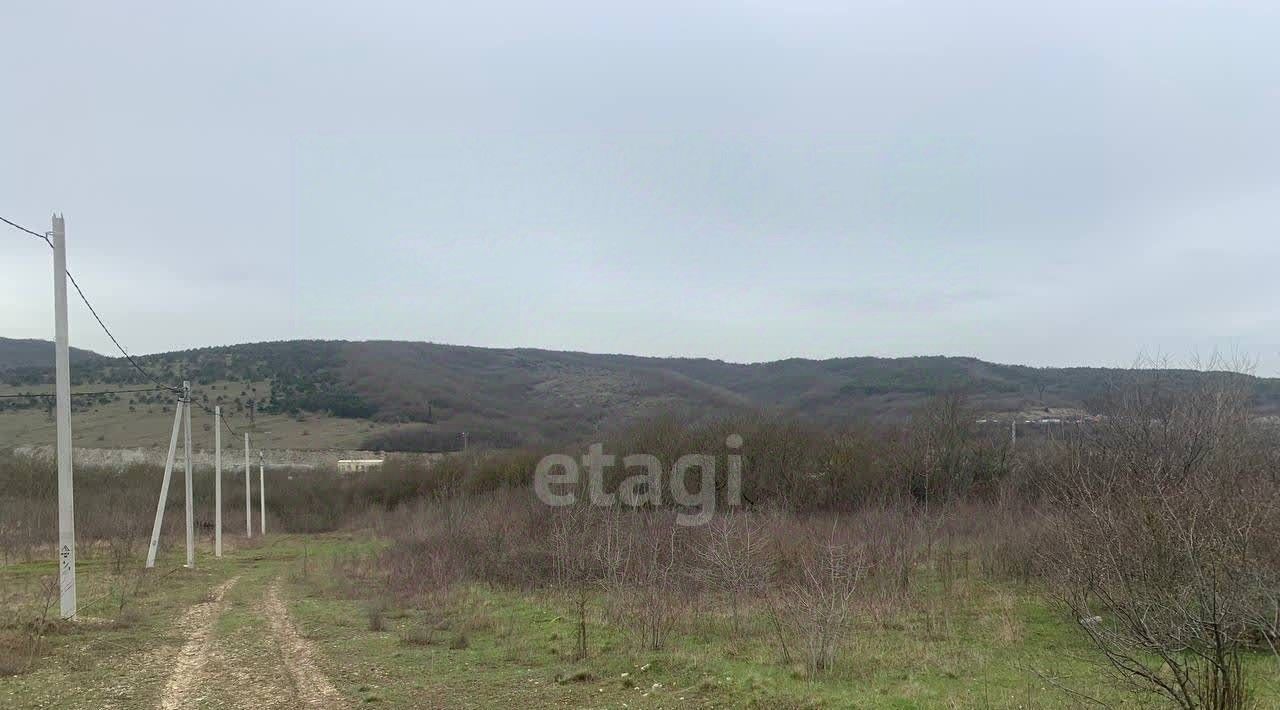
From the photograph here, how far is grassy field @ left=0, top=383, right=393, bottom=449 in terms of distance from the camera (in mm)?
73438

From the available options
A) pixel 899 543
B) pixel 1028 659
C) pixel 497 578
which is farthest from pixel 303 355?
pixel 1028 659

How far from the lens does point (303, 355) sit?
9994cm

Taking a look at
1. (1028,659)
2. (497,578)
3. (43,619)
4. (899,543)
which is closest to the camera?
(1028,659)

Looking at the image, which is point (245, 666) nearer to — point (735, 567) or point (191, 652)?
point (191, 652)

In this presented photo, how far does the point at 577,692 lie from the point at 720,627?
486 centimetres

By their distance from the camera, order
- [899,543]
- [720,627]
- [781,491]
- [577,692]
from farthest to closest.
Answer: [781,491]
[899,543]
[720,627]
[577,692]

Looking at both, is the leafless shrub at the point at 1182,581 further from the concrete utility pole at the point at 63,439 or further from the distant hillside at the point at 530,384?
the distant hillside at the point at 530,384

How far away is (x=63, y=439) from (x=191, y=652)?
439 centimetres

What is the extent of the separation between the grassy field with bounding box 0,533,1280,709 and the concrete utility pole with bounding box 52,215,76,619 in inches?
29.6

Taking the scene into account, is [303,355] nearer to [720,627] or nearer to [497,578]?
[497,578]

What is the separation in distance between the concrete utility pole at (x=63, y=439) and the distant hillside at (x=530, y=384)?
35.7 m

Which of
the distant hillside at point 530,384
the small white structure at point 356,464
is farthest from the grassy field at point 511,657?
the small white structure at point 356,464
